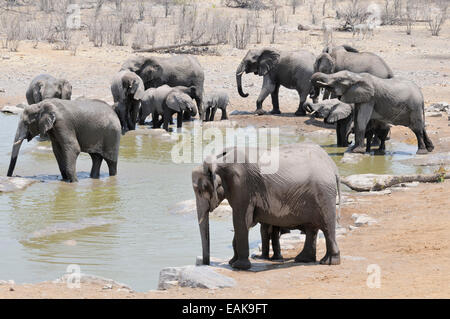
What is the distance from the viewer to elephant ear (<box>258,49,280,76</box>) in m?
22.6

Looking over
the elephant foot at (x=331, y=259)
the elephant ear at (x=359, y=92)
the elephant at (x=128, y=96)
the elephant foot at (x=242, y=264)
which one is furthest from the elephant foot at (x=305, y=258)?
the elephant at (x=128, y=96)

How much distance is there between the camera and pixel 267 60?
891 inches

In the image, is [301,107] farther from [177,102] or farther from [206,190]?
[206,190]

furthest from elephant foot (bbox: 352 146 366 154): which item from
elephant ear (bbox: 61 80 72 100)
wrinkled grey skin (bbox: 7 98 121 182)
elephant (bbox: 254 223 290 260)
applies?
elephant (bbox: 254 223 290 260)

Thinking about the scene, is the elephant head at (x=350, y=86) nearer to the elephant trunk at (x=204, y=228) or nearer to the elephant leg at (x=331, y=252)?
the elephant leg at (x=331, y=252)

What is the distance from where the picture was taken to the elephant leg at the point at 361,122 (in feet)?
54.0

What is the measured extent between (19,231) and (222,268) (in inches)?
137

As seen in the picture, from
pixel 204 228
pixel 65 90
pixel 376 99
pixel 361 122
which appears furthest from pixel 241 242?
pixel 65 90

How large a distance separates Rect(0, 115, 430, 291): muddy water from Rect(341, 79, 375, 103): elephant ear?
1.16 m

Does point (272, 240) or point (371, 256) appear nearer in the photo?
point (371, 256)

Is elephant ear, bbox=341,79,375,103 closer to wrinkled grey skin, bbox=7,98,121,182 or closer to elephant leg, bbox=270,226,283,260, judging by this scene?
wrinkled grey skin, bbox=7,98,121,182

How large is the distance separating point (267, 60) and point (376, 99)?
21.4 feet

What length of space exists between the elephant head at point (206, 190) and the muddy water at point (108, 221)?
73 cm

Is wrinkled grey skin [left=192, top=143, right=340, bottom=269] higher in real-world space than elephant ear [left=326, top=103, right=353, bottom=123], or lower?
higher
